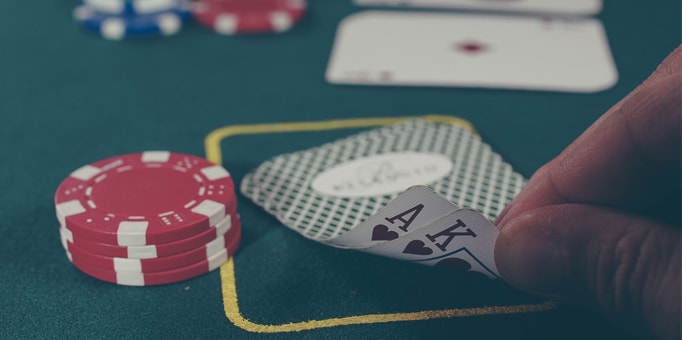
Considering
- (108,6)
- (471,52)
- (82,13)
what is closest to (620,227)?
(471,52)

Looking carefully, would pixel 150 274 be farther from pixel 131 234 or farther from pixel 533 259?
pixel 533 259

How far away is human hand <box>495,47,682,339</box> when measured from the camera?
110 cm

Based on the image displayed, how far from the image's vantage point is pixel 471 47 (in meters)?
2.69

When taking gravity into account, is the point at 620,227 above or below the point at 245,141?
above

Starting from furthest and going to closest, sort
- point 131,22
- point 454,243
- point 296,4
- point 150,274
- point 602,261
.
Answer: point 296,4 < point 131,22 < point 150,274 < point 454,243 < point 602,261

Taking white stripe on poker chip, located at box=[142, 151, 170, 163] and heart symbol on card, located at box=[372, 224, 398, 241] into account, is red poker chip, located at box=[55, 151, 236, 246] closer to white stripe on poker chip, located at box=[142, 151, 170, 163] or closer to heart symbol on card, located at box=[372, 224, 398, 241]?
white stripe on poker chip, located at box=[142, 151, 170, 163]

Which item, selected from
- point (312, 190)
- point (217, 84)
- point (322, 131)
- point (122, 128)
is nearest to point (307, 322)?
point (312, 190)

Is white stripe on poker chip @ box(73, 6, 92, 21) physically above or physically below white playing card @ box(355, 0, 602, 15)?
above

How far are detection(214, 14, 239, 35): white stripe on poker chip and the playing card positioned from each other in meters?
0.98

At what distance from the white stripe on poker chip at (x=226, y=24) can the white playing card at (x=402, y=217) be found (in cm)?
153

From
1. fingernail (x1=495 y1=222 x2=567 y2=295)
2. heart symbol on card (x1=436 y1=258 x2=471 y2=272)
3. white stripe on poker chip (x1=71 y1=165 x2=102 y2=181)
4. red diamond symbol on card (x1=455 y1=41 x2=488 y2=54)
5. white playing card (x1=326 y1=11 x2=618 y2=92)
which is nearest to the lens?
fingernail (x1=495 y1=222 x2=567 y2=295)

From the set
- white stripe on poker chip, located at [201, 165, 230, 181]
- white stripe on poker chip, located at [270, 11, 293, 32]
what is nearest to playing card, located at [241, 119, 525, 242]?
white stripe on poker chip, located at [201, 165, 230, 181]

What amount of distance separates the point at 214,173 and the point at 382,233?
1.40ft

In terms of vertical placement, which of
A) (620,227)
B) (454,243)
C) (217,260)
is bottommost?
(217,260)
